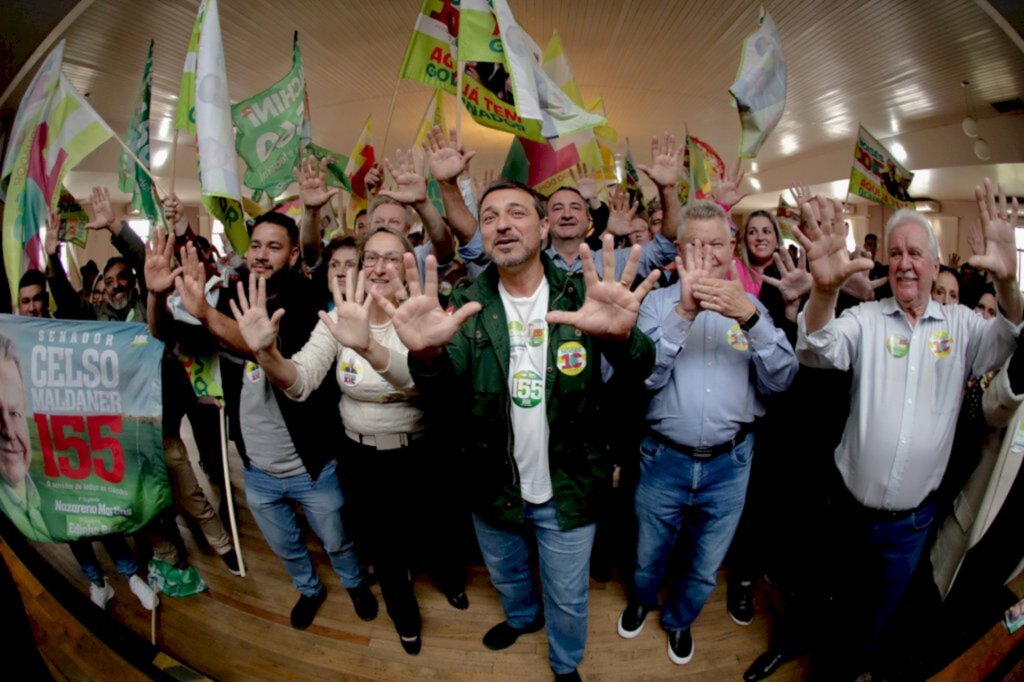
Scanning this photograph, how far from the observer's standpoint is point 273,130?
2670 millimetres

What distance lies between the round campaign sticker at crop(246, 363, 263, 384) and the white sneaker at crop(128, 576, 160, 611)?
1.32 metres

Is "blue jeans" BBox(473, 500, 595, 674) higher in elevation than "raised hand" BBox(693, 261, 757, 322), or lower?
lower

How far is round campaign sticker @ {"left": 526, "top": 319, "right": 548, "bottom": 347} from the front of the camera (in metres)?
1.57

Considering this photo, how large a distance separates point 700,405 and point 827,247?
67cm

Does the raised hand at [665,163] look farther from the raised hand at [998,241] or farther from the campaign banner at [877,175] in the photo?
the campaign banner at [877,175]

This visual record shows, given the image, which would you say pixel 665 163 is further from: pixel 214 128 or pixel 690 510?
pixel 214 128

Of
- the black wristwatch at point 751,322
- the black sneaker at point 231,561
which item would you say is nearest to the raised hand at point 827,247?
the black wristwatch at point 751,322

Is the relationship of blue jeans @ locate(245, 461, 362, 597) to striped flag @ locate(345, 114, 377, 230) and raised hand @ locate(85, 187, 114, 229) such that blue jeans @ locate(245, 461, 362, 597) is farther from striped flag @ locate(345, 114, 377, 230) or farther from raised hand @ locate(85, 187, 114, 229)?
striped flag @ locate(345, 114, 377, 230)

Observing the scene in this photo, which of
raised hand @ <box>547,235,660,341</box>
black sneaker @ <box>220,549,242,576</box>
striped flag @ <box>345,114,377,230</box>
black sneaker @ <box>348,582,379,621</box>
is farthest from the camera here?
striped flag @ <box>345,114,377,230</box>

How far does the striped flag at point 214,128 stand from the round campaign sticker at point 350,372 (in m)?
0.81

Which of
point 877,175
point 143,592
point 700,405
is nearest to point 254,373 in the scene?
point 143,592

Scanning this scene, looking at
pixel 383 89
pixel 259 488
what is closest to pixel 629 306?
pixel 259 488

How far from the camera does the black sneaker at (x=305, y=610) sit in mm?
2123

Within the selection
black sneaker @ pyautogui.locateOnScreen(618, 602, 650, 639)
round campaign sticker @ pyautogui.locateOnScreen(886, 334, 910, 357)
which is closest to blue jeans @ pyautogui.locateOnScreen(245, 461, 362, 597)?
black sneaker @ pyautogui.locateOnScreen(618, 602, 650, 639)
